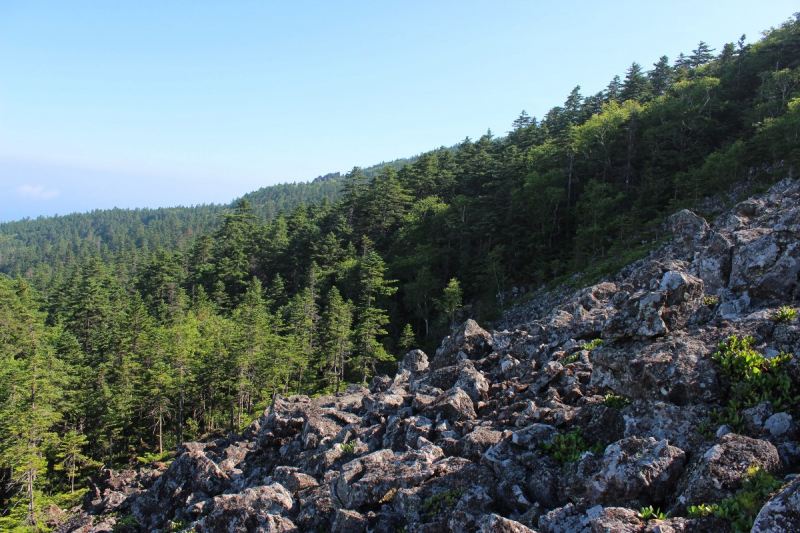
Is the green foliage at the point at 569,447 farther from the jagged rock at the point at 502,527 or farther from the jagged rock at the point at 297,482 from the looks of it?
the jagged rock at the point at 297,482

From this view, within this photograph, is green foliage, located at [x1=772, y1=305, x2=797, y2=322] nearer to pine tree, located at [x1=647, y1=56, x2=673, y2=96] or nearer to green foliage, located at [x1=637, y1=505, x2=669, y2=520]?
green foliage, located at [x1=637, y1=505, x2=669, y2=520]

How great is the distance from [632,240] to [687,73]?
53240mm

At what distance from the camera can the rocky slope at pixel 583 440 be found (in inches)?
270

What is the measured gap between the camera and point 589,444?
9.39 meters

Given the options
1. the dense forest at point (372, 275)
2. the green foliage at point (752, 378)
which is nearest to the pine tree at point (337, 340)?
the dense forest at point (372, 275)

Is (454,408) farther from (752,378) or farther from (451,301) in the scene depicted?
(451,301)

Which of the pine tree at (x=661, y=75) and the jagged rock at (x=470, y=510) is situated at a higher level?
the pine tree at (x=661, y=75)

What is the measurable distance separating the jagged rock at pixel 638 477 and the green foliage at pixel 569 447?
152cm

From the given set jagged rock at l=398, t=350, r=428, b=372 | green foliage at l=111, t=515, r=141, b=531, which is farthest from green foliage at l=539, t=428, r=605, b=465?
jagged rock at l=398, t=350, r=428, b=372

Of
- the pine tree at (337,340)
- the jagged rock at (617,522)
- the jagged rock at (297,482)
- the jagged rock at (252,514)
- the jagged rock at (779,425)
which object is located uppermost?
the jagged rock at (779,425)

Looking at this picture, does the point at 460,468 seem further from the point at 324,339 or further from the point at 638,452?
the point at 324,339

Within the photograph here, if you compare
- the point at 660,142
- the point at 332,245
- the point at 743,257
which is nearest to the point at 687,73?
the point at 660,142

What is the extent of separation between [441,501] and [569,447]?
2936mm

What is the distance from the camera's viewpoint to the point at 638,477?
705cm
